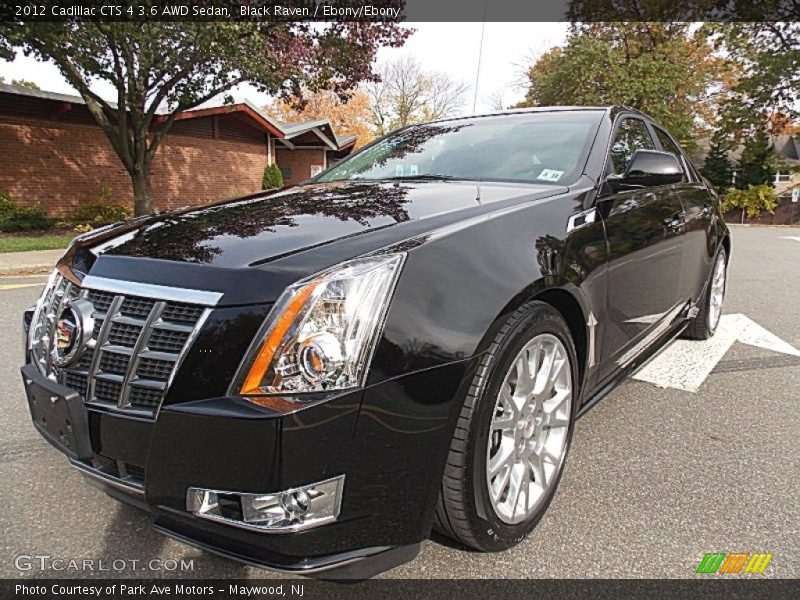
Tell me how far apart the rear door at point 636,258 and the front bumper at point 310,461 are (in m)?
1.17

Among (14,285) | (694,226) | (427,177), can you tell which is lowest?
(14,285)

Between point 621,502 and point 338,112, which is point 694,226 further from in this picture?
point 338,112

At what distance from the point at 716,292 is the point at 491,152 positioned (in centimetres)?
263

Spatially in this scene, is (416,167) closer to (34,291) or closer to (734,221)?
(34,291)

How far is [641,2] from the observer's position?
27.1m

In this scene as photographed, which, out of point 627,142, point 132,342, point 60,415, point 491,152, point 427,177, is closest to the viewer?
point 132,342

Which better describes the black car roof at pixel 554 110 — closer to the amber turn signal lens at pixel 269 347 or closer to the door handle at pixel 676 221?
the door handle at pixel 676 221

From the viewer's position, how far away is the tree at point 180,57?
387 inches

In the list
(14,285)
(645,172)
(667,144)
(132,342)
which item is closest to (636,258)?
(645,172)

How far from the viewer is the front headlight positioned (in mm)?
1343

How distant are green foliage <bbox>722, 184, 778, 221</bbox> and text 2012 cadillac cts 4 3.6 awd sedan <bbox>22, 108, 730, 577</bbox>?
26476 mm

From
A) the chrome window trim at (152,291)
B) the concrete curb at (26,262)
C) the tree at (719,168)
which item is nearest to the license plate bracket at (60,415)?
the chrome window trim at (152,291)

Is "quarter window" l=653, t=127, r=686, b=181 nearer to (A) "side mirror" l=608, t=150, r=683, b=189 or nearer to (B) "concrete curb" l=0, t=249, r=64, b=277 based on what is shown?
(A) "side mirror" l=608, t=150, r=683, b=189

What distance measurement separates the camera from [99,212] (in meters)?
14.5
